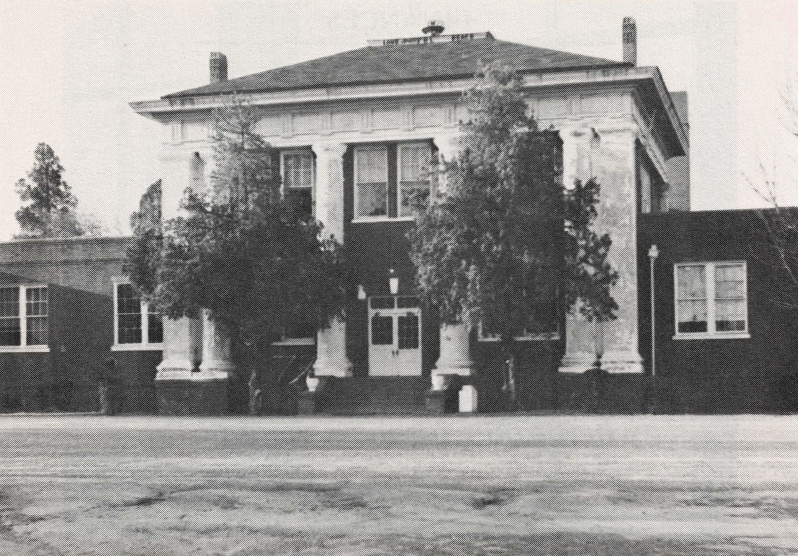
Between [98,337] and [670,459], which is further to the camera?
[98,337]

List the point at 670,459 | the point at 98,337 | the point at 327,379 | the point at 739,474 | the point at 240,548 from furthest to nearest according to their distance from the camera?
the point at 98,337, the point at 327,379, the point at 670,459, the point at 739,474, the point at 240,548

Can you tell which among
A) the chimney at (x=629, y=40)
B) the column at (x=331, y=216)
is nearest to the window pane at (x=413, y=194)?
the column at (x=331, y=216)

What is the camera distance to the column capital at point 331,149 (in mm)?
33406

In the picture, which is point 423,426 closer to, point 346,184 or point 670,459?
point 670,459

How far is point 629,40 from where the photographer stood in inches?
1391

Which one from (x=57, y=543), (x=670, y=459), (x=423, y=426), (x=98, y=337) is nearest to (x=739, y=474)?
(x=670, y=459)

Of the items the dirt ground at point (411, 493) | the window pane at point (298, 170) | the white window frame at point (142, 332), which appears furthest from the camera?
the white window frame at point (142, 332)

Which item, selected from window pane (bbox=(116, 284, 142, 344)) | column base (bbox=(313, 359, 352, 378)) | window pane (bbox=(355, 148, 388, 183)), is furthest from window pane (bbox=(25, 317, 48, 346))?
window pane (bbox=(355, 148, 388, 183))

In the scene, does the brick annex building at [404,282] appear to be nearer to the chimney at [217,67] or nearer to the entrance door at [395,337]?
the entrance door at [395,337]

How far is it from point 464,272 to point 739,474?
1559 centimetres

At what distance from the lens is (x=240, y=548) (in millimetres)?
9258

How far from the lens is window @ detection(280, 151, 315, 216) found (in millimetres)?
33938

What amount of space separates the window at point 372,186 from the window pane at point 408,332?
3.05m

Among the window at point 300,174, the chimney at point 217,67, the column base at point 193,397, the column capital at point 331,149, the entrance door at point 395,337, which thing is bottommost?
the column base at point 193,397
